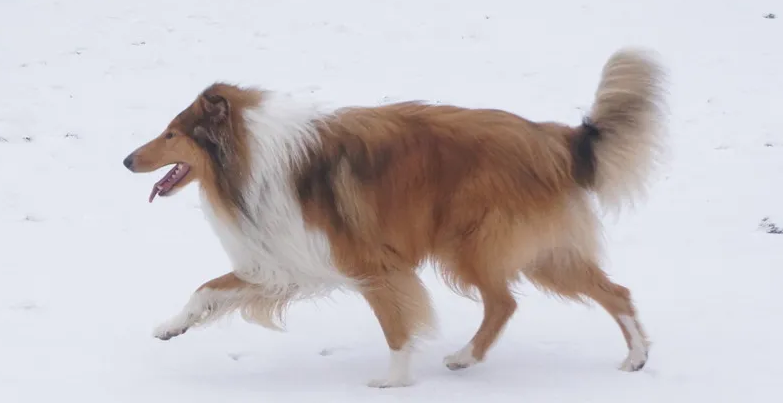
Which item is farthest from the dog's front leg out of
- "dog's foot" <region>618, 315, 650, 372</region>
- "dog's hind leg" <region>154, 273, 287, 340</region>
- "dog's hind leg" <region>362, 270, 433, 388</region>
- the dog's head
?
"dog's foot" <region>618, 315, 650, 372</region>

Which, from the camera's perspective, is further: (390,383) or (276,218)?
(390,383)

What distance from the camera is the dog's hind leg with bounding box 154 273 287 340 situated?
16.1ft

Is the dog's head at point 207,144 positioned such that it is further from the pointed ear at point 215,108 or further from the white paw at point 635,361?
the white paw at point 635,361

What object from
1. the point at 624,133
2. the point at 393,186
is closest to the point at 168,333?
the point at 393,186

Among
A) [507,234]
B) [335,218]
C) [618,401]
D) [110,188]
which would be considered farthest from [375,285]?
[110,188]

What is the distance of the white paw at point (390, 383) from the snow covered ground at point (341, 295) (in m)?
0.08

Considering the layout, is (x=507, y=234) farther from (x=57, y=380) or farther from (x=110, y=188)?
(x=110, y=188)

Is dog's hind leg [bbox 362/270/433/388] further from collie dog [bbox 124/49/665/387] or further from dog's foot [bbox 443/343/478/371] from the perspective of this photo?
dog's foot [bbox 443/343/478/371]

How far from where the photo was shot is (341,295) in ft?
20.1

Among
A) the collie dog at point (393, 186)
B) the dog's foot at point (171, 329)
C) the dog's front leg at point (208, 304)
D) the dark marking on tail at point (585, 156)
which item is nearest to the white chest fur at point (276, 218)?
the collie dog at point (393, 186)

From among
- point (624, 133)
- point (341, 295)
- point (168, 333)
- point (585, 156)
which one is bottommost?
point (341, 295)

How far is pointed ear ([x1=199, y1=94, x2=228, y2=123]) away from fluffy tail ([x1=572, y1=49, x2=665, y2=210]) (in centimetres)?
177

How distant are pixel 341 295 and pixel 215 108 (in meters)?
1.93

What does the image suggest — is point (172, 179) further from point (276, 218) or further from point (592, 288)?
point (592, 288)
